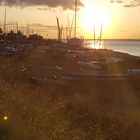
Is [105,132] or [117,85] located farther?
[117,85]

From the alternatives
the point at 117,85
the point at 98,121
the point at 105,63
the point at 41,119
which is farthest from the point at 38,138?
the point at 105,63

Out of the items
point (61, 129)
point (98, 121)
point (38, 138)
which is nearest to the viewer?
point (38, 138)

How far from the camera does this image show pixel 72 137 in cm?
784

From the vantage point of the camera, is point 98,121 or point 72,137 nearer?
point 72,137

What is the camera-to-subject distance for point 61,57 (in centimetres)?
6200

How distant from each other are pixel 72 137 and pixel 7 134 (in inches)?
49.5

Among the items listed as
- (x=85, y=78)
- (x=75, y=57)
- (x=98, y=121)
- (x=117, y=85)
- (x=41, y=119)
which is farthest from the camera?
(x=75, y=57)

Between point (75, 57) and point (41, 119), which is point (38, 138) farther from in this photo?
point (75, 57)

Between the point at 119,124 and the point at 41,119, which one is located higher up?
the point at 41,119

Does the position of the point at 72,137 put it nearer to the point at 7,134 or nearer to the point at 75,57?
the point at 7,134

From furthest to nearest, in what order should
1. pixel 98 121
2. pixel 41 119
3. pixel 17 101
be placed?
1. pixel 98 121
2. pixel 17 101
3. pixel 41 119

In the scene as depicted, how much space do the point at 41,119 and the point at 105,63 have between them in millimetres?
46345

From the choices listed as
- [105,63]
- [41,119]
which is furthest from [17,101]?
[105,63]

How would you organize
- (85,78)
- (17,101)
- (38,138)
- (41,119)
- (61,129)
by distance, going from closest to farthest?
(38,138), (61,129), (41,119), (17,101), (85,78)
